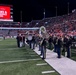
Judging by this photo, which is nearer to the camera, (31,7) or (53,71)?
(53,71)

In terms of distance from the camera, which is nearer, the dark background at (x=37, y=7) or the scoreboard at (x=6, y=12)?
the scoreboard at (x=6, y=12)

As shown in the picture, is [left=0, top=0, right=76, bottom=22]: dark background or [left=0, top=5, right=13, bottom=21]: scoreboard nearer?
[left=0, top=5, right=13, bottom=21]: scoreboard

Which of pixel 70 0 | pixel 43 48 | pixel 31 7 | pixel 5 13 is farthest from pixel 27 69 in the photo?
pixel 31 7

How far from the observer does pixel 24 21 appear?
284 feet

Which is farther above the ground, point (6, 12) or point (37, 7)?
point (37, 7)

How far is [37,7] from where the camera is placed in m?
70.8

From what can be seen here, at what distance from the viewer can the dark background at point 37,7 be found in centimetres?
6444

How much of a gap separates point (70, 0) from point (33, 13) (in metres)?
19.8

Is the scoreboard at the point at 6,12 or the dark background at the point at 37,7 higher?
the dark background at the point at 37,7

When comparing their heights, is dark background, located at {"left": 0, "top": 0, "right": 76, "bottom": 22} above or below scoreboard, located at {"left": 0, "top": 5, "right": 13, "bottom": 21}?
above

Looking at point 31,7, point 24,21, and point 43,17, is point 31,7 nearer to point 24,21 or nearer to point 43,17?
point 43,17

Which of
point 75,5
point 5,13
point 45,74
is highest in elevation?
point 75,5

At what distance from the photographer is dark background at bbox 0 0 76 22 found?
64.4 meters

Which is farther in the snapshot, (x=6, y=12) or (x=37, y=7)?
(x=37, y=7)
